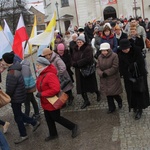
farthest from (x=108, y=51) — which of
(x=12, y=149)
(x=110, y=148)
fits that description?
(x=12, y=149)

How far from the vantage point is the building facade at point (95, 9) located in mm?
49125

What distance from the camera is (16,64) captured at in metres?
5.50

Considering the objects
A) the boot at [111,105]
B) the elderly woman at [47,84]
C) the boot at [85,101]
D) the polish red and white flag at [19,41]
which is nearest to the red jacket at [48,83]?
the elderly woman at [47,84]

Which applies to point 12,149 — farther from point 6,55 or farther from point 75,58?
point 75,58

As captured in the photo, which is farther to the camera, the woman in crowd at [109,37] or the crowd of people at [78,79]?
the woman in crowd at [109,37]

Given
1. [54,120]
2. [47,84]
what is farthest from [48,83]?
[54,120]

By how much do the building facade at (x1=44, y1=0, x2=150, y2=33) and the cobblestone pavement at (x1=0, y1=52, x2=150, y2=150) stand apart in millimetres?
42032

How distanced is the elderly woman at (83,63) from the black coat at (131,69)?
3.99ft

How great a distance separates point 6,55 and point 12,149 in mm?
1748

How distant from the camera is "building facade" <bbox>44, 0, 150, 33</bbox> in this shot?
49.1 m

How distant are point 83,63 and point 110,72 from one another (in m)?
0.89

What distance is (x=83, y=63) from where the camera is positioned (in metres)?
6.96

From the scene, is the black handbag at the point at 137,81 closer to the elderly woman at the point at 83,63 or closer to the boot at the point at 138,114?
the boot at the point at 138,114

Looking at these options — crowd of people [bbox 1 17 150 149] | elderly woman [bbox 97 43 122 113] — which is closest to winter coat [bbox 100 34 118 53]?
crowd of people [bbox 1 17 150 149]
